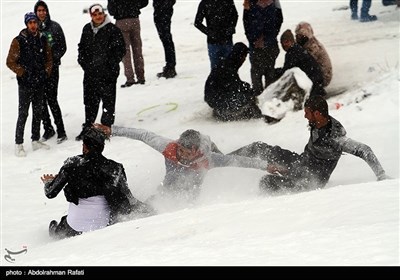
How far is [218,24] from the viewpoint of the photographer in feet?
31.2

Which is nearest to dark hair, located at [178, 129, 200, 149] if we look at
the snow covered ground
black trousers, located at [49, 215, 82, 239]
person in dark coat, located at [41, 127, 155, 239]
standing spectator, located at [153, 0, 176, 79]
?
the snow covered ground

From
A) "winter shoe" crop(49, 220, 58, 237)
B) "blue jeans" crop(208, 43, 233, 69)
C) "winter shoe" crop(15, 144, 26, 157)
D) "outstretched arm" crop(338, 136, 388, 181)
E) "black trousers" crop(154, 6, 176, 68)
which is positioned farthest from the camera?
"black trousers" crop(154, 6, 176, 68)

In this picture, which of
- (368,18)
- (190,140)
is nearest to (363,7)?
(368,18)

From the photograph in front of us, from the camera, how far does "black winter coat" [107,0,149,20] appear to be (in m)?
10.5

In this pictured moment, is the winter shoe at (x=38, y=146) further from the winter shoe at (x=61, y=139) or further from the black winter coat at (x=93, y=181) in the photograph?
the black winter coat at (x=93, y=181)

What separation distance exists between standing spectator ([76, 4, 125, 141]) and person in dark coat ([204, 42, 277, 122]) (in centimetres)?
130

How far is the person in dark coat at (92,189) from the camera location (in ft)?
19.5

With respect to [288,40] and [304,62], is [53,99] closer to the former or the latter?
[288,40]

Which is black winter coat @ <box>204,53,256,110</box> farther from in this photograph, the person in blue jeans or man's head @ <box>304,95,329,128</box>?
the person in blue jeans

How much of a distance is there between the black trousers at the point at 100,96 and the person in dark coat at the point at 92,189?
2.79 m

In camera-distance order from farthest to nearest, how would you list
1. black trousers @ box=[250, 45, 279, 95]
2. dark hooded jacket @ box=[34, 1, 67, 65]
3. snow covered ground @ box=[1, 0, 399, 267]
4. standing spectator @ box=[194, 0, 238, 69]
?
standing spectator @ box=[194, 0, 238, 69] < black trousers @ box=[250, 45, 279, 95] < dark hooded jacket @ box=[34, 1, 67, 65] < snow covered ground @ box=[1, 0, 399, 267]

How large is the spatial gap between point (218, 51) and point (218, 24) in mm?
396
